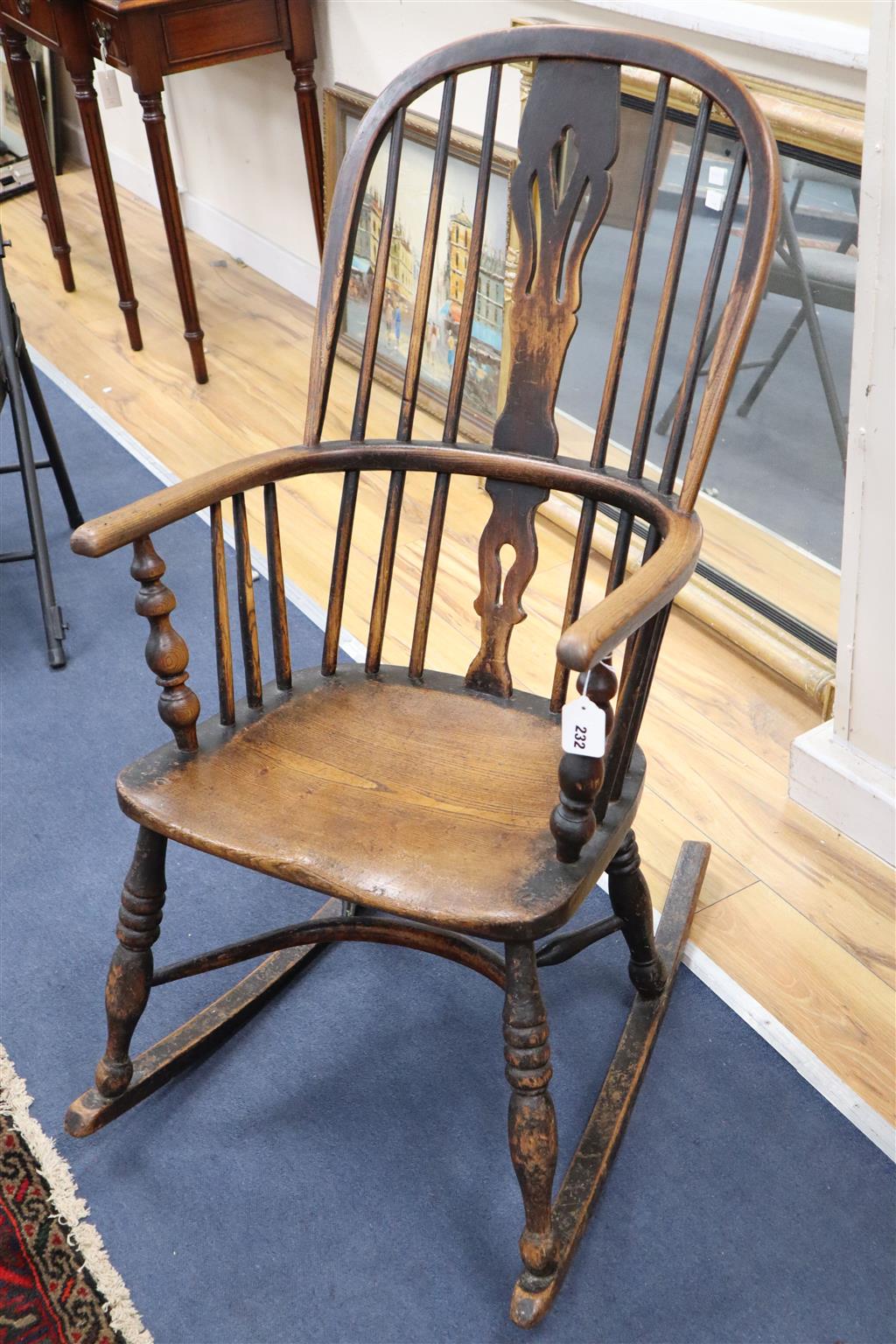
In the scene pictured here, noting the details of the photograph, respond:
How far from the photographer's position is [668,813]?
1.87 metres

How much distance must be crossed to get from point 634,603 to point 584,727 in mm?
115

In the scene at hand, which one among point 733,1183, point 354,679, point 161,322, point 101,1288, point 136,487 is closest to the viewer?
point 101,1288

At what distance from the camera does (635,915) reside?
57.2 inches

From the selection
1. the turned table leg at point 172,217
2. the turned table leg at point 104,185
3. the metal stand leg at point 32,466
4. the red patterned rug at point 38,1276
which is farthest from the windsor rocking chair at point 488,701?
the turned table leg at point 104,185

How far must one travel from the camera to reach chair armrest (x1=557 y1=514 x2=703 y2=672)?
0.94 m

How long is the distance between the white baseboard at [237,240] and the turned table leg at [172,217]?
48cm

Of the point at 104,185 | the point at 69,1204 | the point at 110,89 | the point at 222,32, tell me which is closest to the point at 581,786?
the point at 69,1204

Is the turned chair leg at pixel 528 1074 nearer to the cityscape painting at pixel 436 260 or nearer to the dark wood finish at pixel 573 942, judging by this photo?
the dark wood finish at pixel 573 942

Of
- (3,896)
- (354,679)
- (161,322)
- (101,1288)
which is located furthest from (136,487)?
(101,1288)

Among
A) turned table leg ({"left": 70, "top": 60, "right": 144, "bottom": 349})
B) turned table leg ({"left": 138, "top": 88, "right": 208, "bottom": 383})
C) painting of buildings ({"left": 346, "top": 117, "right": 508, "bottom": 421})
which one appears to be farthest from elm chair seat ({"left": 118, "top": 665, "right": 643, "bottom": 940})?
turned table leg ({"left": 70, "top": 60, "right": 144, "bottom": 349})

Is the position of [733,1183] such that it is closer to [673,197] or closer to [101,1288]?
[101,1288]

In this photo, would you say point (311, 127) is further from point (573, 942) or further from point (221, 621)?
point (573, 942)

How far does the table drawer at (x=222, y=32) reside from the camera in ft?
8.73

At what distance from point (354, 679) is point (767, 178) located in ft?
2.37
